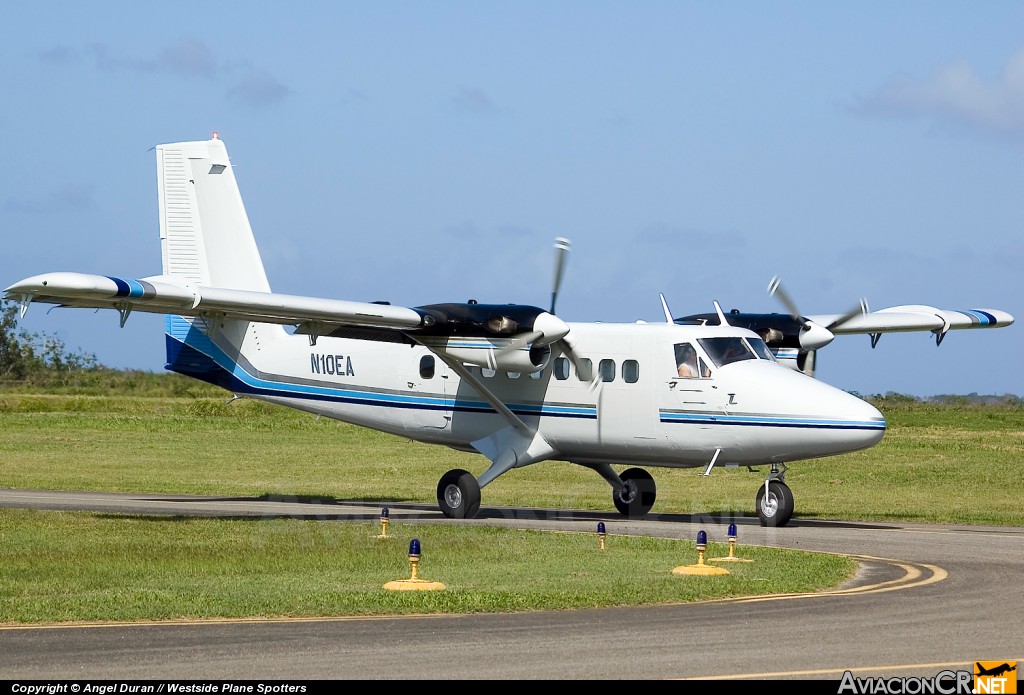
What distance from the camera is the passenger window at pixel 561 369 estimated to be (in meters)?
27.4

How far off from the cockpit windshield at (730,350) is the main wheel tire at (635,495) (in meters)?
4.47

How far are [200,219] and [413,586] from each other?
16.6 m

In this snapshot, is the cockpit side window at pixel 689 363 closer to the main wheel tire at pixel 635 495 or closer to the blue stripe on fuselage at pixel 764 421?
the blue stripe on fuselage at pixel 764 421

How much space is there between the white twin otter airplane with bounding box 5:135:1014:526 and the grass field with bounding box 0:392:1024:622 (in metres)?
3.50

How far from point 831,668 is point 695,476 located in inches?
1310

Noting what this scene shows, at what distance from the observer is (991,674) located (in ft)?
35.8

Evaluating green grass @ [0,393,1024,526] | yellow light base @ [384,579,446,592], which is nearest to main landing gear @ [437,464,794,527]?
green grass @ [0,393,1024,526]

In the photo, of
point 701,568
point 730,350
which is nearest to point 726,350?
point 730,350

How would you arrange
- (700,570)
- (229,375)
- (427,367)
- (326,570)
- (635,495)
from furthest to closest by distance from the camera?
(229,375) < (635,495) < (427,367) < (326,570) < (700,570)

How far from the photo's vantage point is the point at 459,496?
27781 mm

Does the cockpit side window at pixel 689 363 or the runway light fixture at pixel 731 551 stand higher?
the cockpit side window at pixel 689 363

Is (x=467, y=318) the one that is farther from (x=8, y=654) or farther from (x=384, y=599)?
(x=8, y=654)

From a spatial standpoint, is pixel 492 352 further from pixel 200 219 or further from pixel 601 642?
pixel 601 642

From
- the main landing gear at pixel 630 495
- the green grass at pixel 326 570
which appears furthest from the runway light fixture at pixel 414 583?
the main landing gear at pixel 630 495
